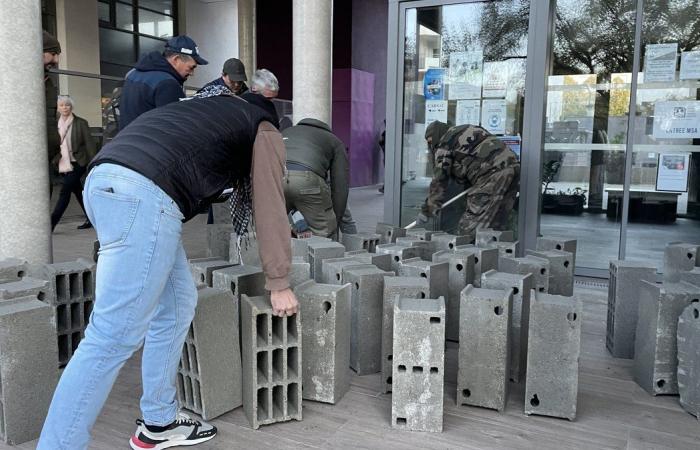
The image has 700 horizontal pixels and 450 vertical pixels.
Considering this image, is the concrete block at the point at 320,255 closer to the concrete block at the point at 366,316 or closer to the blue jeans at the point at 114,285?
the concrete block at the point at 366,316

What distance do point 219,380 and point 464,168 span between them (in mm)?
4277

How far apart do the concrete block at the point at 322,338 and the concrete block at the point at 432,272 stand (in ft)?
2.07

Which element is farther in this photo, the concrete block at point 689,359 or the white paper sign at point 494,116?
the white paper sign at point 494,116

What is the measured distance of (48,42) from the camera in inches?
193

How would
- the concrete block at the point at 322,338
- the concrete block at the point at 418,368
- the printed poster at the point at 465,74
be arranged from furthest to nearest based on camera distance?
1. the printed poster at the point at 465,74
2. the concrete block at the point at 322,338
3. the concrete block at the point at 418,368

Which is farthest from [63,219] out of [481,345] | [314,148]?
[481,345]

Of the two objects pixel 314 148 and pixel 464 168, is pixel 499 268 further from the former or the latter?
pixel 464 168

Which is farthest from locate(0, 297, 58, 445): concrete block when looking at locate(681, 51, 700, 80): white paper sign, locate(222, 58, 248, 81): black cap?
locate(681, 51, 700, 80): white paper sign

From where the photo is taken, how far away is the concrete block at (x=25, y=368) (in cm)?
258

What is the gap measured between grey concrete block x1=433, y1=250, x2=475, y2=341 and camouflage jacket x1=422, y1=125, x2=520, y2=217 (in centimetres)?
248

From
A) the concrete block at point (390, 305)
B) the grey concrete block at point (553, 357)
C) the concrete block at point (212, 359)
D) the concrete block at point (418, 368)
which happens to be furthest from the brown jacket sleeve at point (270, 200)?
the grey concrete block at point (553, 357)

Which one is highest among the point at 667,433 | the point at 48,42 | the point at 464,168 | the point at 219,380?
the point at 48,42

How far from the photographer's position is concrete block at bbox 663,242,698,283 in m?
4.16

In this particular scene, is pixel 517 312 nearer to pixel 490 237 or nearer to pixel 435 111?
pixel 490 237
